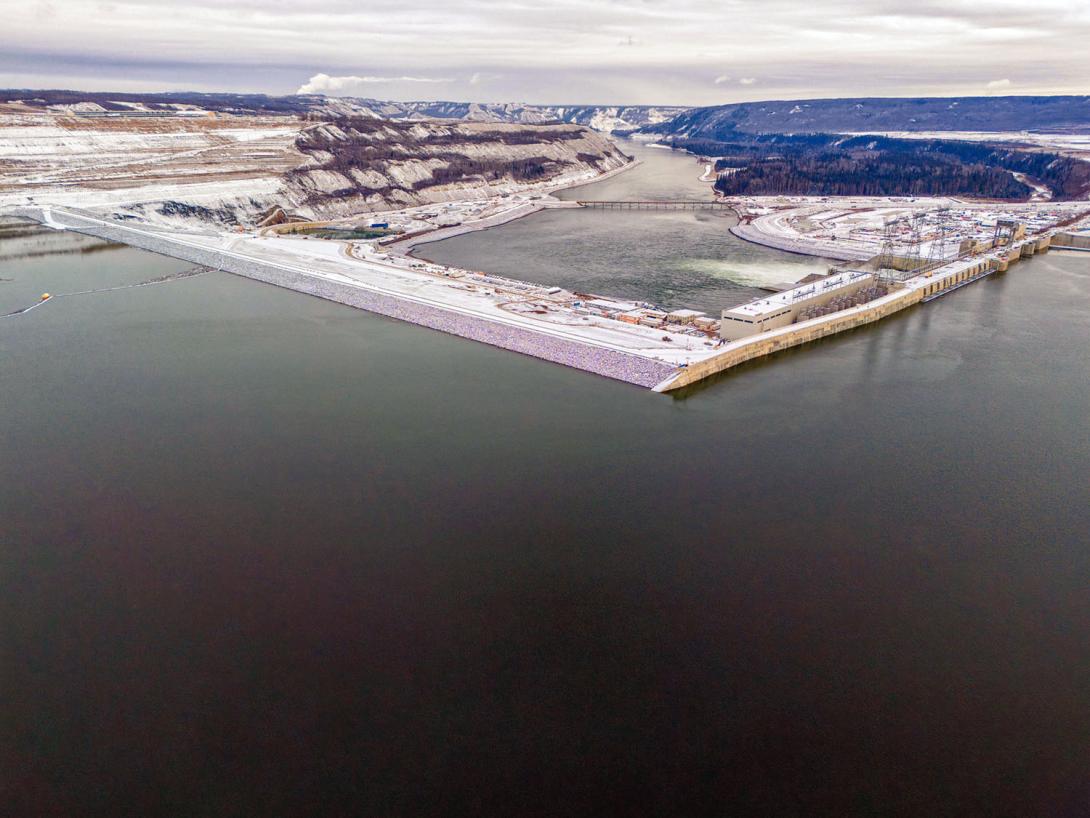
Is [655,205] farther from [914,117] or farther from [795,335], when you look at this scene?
[914,117]

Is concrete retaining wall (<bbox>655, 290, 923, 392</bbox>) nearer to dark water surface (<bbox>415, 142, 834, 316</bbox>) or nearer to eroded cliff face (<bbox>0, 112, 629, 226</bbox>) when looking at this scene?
dark water surface (<bbox>415, 142, 834, 316</bbox>)

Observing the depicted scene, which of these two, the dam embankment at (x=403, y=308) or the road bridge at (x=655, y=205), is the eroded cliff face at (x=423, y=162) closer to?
the road bridge at (x=655, y=205)

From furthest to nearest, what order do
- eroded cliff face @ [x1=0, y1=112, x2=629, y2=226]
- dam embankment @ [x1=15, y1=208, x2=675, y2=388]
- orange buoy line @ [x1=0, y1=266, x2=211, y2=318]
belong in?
eroded cliff face @ [x1=0, y1=112, x2=629, y2=226], orange buoy line @ [x1=0, y1=266, x2=211, y2=318], dam embankment @ [x1=15, y1=208, x2=675, y2=388]

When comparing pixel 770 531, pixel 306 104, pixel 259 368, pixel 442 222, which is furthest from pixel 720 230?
pixel 306 104

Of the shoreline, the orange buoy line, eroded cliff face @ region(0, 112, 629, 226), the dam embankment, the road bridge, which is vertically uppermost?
eroded cliff face @ region(0, 112, 629, 226)

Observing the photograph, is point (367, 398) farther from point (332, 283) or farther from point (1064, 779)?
point (1064, 779)

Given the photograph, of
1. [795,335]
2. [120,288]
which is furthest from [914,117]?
[120,288]

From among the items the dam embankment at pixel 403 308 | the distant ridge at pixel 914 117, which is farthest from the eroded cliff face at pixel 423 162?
the distant ridge at pixel 914 117

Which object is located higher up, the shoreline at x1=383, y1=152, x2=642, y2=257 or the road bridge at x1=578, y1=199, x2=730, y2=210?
the road bridge at x1=578, y1=199, x2=730, y2=210

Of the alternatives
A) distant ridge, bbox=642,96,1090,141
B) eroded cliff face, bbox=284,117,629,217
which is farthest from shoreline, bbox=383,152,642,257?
distant ridge, bbox=642,96,1090,141
